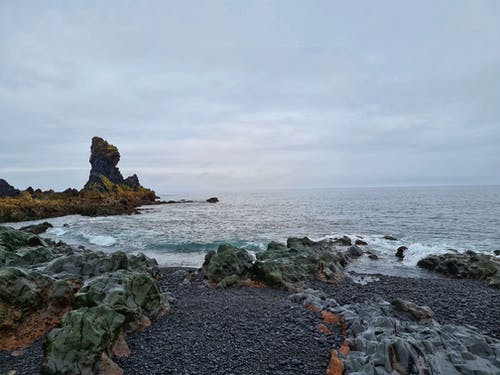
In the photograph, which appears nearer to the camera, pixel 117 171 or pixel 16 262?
pixel 16 262

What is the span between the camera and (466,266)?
2045 centimetres

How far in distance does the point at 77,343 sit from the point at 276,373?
5328 mm

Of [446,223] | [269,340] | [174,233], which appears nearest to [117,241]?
[174,233]

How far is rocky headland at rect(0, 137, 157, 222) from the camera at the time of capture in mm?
58594

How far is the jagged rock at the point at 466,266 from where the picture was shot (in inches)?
766

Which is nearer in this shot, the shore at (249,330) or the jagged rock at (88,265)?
the shore at (249,330)

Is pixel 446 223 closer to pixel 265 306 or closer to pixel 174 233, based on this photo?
pixel 174 233

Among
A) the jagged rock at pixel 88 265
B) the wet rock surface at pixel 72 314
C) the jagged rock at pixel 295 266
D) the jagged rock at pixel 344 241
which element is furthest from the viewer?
the jagged rock at pixel 344 241

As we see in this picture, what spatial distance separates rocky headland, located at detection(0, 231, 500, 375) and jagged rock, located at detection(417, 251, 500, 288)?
3711mm

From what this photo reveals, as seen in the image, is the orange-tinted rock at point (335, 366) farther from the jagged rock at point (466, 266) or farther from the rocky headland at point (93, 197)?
the rocky headland at point (93, 197)

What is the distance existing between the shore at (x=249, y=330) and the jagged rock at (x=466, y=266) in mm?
3114

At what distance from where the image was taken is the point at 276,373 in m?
7.94

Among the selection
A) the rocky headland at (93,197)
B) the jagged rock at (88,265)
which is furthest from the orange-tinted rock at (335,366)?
the rocky headland at (93,197)

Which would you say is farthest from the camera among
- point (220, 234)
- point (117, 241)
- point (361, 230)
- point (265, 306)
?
point (361, 230)
